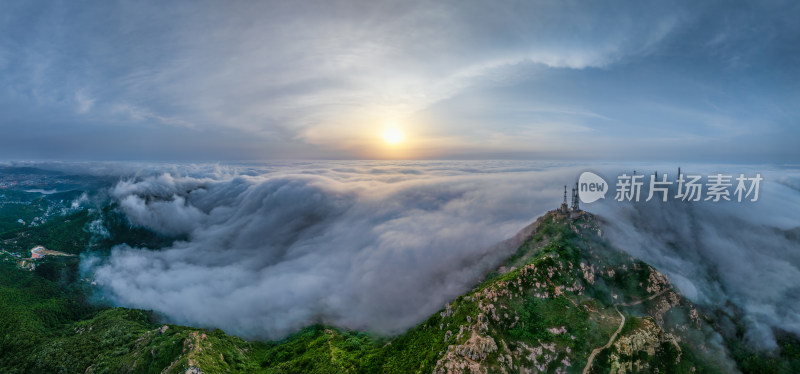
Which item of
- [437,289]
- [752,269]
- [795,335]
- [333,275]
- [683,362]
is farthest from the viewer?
[333,275]

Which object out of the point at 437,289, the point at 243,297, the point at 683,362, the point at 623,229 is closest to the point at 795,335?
the point at 623,229

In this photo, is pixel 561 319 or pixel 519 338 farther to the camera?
pixel 561 319

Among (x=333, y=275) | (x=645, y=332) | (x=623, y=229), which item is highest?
(x=623, y=229)

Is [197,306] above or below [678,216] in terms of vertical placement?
below

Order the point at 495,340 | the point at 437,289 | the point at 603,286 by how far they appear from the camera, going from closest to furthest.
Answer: the point at 495,340 → the point at 603,286 → the point at 437,289

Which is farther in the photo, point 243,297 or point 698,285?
point 243,297

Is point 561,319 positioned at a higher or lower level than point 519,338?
higher

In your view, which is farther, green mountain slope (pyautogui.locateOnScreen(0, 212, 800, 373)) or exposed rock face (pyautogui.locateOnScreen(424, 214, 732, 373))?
green mountain slope (pyautogui.locateOnScreen(0, 212, 800, 373))

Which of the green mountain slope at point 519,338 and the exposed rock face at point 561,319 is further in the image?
the green mountain slope at point 519,338

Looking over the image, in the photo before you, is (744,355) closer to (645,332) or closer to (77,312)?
(645,332)
